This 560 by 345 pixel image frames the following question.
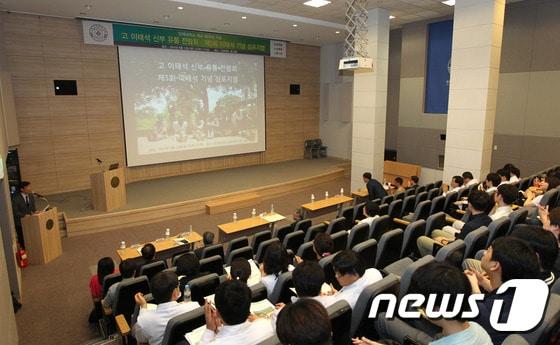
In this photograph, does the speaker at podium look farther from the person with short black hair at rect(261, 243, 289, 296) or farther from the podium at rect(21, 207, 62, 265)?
the person with short black hair at rect(261, 243, 289, 296)

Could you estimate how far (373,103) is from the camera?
9.05 m

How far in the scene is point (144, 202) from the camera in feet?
27.3

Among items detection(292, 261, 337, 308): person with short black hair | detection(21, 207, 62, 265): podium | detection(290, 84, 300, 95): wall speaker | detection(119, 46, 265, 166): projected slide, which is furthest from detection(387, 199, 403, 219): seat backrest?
detection(290, 84, 300, 95): wall speaker

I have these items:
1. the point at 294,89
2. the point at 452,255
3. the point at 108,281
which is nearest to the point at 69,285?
the point at 108,281

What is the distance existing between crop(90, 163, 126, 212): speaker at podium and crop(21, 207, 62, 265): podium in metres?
1.52

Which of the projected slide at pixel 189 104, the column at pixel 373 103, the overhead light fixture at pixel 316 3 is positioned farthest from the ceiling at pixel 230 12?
the projected slide at pixel 189 104

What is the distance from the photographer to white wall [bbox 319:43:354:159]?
→ 13.2 meters

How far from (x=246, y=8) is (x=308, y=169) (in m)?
5.29

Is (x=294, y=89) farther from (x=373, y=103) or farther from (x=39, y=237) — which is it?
(x=39, y=237)

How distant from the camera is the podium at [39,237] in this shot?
5.88 meters

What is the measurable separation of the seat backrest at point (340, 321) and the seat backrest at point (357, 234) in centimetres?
207

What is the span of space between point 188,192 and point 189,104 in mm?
2948

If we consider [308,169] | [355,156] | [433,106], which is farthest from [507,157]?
[308,169]

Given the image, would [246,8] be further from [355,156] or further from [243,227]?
[243,227]
